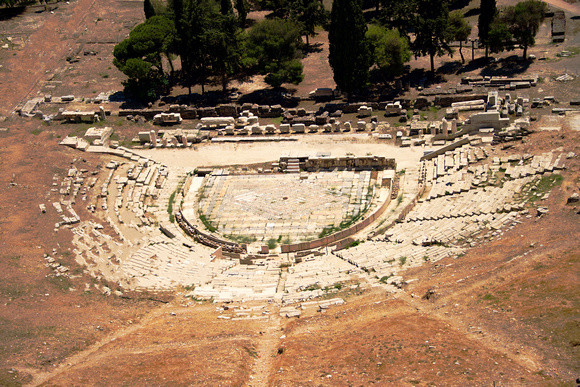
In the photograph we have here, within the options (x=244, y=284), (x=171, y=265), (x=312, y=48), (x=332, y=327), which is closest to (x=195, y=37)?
(x=312, y=48)

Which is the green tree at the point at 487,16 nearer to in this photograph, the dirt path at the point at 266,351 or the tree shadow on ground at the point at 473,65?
the tree shadow on ground at the point at 473,65

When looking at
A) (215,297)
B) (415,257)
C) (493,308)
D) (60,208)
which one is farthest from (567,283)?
(60,208)

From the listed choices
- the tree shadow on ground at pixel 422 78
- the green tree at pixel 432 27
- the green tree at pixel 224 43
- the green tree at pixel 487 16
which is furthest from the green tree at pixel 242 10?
the green tree at pixel 487 16

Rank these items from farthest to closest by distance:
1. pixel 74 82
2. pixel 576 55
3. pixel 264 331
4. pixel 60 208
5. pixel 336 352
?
1. pixel 74 82
2. pixel 576 55
3. pixel 60 208
4. pixel 264 331
5. pixel 336 352

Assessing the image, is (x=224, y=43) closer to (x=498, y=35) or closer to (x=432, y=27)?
(x=432, y=27)

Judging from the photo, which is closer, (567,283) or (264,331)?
(567,283)

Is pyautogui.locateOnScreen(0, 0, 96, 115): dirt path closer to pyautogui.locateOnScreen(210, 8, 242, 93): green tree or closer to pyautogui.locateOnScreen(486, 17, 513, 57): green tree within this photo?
pyautogui.locateOnScreen(210, 8, 242, 93): green tree

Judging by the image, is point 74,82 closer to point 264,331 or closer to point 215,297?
point 215,297
